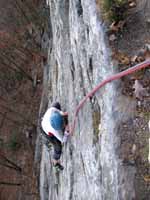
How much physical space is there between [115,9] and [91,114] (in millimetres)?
1384

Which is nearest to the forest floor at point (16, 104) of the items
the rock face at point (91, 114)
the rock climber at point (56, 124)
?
the rock face at point (91, 114)

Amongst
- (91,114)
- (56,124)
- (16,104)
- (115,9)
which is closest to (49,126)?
(56,124)

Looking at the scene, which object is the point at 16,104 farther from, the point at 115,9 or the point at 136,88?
the point at 136,88

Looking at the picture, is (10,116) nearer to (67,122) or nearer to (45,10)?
(45,10)

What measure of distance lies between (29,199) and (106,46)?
32.3 ft

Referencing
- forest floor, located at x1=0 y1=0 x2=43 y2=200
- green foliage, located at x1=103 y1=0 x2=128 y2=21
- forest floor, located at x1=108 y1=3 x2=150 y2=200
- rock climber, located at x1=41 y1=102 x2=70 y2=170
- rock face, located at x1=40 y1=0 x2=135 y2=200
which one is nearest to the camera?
forest floor, located at x1=108 y1=3 x2=150 y2=200

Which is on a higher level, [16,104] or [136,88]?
[16,104]

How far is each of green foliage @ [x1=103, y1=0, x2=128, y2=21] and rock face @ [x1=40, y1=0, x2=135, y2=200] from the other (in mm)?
226

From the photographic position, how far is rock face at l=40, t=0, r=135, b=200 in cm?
493

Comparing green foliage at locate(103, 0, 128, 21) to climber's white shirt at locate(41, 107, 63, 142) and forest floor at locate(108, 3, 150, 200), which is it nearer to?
forest floor at locate(108, 3, 150, 200)

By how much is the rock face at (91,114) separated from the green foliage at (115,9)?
23 centimetres

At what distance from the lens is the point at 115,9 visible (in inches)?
218

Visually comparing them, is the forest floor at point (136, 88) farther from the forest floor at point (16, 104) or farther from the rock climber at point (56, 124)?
the forest floor at point (16, 104)

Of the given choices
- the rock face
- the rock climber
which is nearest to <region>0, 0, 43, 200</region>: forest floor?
the rock face
